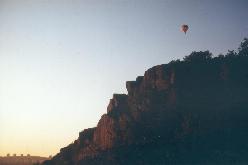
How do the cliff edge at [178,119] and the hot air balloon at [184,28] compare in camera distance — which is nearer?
the cliff edge at [178,119]

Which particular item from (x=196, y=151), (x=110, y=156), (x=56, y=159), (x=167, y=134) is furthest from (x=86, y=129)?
(x=196, y=151)

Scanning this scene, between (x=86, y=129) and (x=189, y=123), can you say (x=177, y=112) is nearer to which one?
(x=189, y=123)

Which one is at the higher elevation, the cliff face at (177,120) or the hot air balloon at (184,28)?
the hot air balloon at (184,28)

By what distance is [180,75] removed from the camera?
125562 millimetres

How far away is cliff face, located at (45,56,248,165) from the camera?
350ft

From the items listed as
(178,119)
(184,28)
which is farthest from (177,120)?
(184,28)

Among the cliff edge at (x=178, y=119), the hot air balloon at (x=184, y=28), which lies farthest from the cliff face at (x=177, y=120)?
the hot air balloon at (x=184, y=28)

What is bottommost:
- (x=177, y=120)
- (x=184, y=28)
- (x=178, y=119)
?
(x=177, y=120)

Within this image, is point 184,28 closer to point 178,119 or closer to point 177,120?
point 178,119

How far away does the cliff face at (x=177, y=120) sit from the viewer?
10681 cm

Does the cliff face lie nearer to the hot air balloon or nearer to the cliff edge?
the cliff edge

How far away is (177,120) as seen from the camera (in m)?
114

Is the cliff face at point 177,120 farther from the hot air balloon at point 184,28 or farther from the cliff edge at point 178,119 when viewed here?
the hot air balloon at point 184,28

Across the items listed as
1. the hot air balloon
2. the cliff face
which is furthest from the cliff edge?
the hot air balloon
